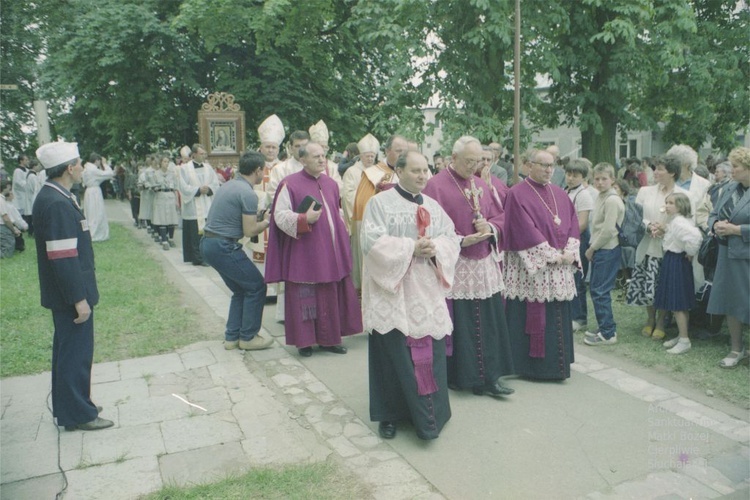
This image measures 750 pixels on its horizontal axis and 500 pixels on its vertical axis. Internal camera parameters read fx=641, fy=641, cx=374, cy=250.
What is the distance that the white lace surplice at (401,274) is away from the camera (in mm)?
4086

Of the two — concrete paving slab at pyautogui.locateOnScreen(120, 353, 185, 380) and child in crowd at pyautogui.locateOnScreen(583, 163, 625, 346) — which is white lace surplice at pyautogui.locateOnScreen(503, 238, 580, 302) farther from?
concrete paving slab at pyautogui.locateOnScreen(120, 353, 185, 380)

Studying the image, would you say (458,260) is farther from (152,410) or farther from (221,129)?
(221,129)

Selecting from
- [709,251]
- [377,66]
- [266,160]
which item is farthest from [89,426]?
[377,66]

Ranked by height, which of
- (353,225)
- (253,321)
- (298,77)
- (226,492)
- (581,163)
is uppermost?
(298,77)

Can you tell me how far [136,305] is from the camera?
26.5 feet

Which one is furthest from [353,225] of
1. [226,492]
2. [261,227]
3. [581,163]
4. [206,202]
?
[206,202]

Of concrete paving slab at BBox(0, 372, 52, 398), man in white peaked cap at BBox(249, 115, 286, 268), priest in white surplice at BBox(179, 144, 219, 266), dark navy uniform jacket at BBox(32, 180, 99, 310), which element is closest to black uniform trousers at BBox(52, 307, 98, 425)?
dark navy uniform jacket at BBox(32, 180, 99, 310)

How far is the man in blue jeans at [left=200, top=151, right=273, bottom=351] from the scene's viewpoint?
5.99 metres

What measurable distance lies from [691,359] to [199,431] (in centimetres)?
430

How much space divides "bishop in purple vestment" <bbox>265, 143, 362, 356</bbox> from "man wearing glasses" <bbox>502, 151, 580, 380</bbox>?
1690 millimetres

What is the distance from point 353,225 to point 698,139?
11.2m

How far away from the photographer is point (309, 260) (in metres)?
6.00

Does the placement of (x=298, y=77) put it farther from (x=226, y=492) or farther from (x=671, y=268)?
(x=226, y=492)

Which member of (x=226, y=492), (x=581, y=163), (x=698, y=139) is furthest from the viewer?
(x=698, y=139)
